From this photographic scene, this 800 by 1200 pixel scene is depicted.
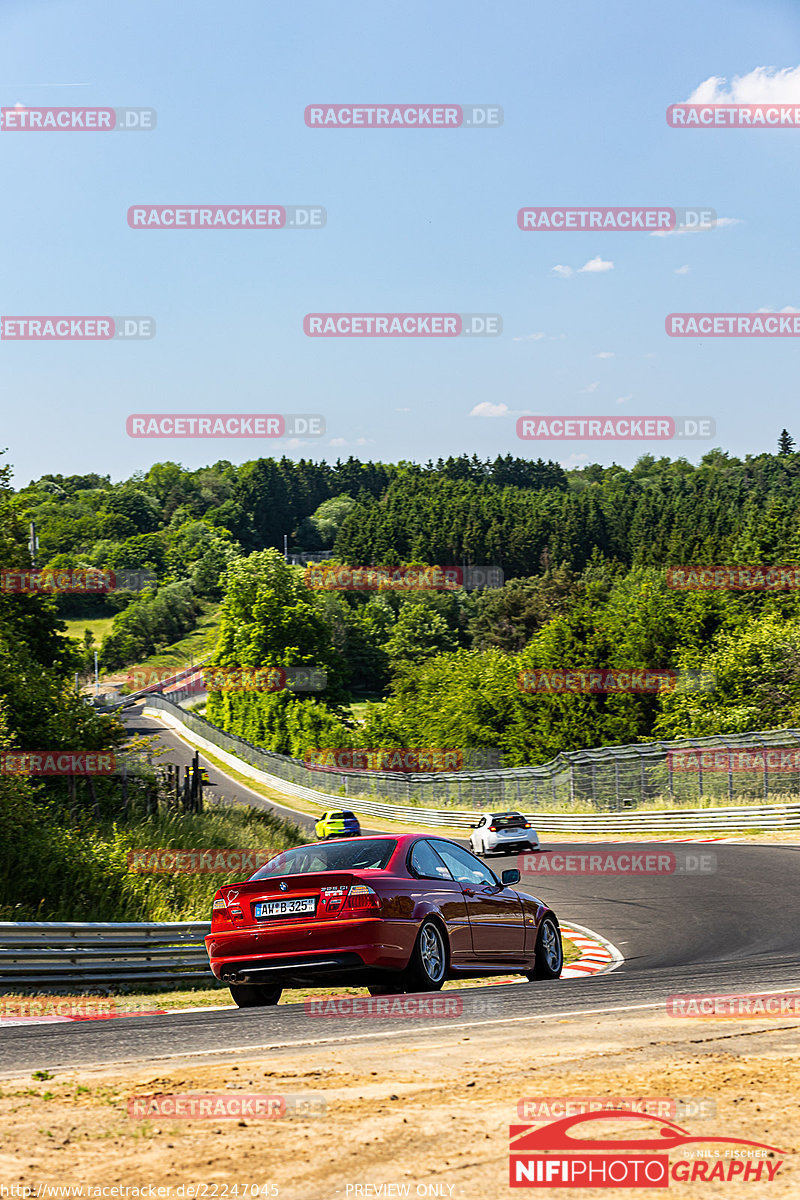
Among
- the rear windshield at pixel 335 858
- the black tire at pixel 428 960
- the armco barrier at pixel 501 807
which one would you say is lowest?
the armco barrier at pixel 501 807

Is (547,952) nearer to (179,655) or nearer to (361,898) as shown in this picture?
(361,898)

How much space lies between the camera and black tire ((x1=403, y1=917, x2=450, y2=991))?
9.05 m

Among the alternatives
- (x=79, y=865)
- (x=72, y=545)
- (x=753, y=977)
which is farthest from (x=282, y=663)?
(x=72, y=545)

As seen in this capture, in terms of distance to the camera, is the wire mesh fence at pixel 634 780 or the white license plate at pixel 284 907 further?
the wire mesh fence at pixel 634 780

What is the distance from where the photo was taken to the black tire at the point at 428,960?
29.7ft

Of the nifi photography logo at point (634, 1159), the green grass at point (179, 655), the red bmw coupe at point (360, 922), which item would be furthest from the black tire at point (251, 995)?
the green grass at point (179, 655)

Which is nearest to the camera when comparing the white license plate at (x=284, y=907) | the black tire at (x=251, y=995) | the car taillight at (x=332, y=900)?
the car taillight at (x=332, y=900)

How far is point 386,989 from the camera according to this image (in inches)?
375

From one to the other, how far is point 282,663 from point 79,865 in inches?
3385

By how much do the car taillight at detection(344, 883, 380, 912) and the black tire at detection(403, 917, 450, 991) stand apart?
0.56 m

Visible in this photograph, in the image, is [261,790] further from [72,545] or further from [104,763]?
[72,545]

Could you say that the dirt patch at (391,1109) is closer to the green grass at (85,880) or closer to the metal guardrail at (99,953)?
the metal guardrail at (99,953)

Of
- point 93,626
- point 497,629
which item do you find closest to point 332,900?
point 497,629

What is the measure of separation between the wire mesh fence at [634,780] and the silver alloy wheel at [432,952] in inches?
917
